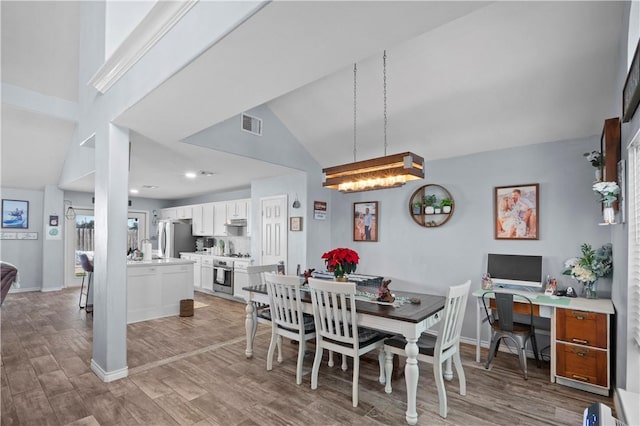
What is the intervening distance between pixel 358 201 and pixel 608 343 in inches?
131

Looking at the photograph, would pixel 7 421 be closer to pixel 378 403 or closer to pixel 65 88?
pixel 378 403

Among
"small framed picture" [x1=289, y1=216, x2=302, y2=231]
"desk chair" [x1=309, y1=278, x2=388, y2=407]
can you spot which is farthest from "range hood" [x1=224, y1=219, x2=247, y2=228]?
"desk chair" [x1=309, y1=278, x2=388, y2=407]

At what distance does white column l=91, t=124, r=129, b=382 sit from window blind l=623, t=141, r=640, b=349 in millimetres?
4124

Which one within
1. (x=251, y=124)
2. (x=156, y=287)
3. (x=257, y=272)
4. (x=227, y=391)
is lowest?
(x=227, y=391)

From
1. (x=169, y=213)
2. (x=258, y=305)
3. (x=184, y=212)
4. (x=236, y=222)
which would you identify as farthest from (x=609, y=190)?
(x=169, y=213)

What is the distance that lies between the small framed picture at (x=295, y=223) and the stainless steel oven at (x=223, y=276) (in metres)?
1.90

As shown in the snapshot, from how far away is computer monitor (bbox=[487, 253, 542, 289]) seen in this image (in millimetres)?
3576

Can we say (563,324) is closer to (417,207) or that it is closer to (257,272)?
(417,207)

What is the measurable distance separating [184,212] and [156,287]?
3485 mm

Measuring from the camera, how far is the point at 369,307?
2.74 metres

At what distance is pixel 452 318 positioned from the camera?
2.60 m

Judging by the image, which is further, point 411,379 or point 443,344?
point 443,344

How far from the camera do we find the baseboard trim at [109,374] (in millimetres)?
2980

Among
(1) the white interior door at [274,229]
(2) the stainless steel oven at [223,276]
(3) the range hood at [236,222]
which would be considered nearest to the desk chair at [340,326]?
(1) the white interior door at [274,229]
